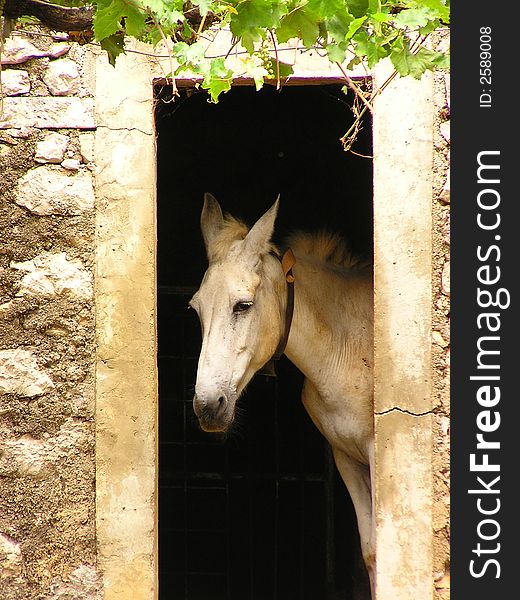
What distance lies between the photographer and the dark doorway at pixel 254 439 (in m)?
6.65

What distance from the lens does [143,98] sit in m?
4.12

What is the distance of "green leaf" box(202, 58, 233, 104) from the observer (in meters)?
2.97

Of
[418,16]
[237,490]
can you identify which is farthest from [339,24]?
[237,490]

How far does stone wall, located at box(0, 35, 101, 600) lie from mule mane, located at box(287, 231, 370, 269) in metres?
1.30

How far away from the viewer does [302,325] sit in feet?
15.7

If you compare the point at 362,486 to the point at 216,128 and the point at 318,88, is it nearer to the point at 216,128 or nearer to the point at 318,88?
the point at 318,88

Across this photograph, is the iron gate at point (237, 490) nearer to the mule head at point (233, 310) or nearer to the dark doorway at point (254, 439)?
the dark doorway at point (254, 439)

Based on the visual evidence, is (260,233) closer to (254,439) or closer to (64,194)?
(64,194)

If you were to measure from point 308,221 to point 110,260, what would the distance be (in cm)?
306

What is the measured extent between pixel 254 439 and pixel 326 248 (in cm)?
216

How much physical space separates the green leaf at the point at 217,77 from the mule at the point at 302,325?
4.72 ft

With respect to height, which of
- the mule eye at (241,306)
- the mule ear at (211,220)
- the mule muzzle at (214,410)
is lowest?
the mule muzzle at (214,410)

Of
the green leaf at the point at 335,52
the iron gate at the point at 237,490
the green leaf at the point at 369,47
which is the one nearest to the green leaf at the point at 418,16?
the green leaf at the point at 369,47

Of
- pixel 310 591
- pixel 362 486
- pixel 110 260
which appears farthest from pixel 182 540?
pixel 110 260
